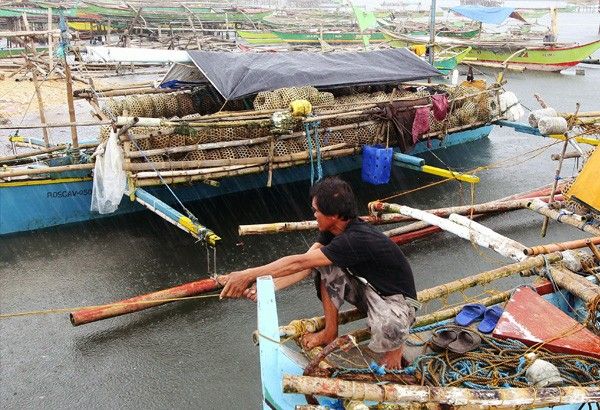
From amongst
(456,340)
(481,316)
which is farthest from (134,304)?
(481,316)

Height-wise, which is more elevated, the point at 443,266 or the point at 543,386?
the point at 543,386

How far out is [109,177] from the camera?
7949 millimetres

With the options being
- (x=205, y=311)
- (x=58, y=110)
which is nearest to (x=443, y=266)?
(x=205, y=311)

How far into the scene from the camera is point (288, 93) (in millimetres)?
9164

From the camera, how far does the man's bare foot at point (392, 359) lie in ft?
12.8

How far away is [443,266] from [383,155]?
2388mm

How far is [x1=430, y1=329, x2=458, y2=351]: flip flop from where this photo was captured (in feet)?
13.5

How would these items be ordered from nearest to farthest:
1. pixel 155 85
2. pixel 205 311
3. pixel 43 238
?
pixel 205 311, pixel 43 238, pixel 155 85

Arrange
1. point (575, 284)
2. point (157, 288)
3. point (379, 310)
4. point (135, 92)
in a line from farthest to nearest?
point (135, 92) < point (157, 288) < point (575, 284) < point (379, 310)

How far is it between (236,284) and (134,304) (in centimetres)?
288

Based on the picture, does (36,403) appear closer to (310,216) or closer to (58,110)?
(310,216)

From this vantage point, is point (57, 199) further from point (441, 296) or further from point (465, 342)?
point (465, 342)

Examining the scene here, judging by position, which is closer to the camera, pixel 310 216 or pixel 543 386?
pixel 543 386

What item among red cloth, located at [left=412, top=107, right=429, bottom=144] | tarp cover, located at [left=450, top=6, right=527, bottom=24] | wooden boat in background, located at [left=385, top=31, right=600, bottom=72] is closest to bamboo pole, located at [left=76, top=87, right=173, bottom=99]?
red cloth, located at [left=412, top=107, right=429, bottom=144]
